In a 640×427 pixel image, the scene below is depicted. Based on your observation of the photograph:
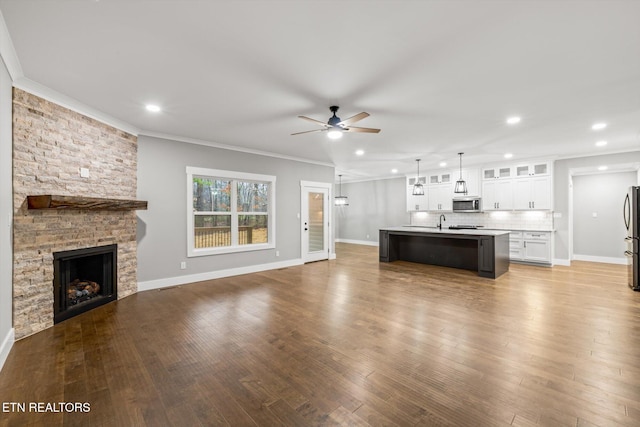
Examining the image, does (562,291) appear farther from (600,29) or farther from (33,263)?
(33,263)

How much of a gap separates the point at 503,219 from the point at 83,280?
9.47 m

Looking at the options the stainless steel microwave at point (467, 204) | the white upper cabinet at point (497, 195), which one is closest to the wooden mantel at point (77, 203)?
the stainless steel microwave at point (467, 204)

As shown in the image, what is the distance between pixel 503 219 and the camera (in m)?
7.88

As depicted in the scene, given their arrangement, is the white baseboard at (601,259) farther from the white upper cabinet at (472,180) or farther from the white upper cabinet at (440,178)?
the white upper cabinet at (440,178)

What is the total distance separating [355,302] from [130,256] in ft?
12.2

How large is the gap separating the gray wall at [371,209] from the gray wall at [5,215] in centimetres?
982

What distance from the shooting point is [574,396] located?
6.66 feet

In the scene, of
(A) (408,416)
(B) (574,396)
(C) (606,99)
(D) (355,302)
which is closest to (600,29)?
(C) (606,99)

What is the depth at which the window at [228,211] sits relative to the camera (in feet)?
18.2

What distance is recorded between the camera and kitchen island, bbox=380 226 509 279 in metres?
5.69

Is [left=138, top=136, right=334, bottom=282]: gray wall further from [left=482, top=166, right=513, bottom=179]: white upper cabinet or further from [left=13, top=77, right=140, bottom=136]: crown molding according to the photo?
[left=482, top=166, right=513, bottom=179]: white upper cabinet

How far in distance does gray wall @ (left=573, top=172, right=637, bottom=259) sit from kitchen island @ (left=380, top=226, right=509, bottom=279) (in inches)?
124

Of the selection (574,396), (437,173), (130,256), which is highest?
(437,173)

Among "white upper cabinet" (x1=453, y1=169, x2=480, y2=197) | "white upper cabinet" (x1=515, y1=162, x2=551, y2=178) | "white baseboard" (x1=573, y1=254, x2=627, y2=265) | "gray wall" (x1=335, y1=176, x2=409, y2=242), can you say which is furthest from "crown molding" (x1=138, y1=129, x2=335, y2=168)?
"white baseboard" (x1=573, y1=254, x2=627, y2=265)
